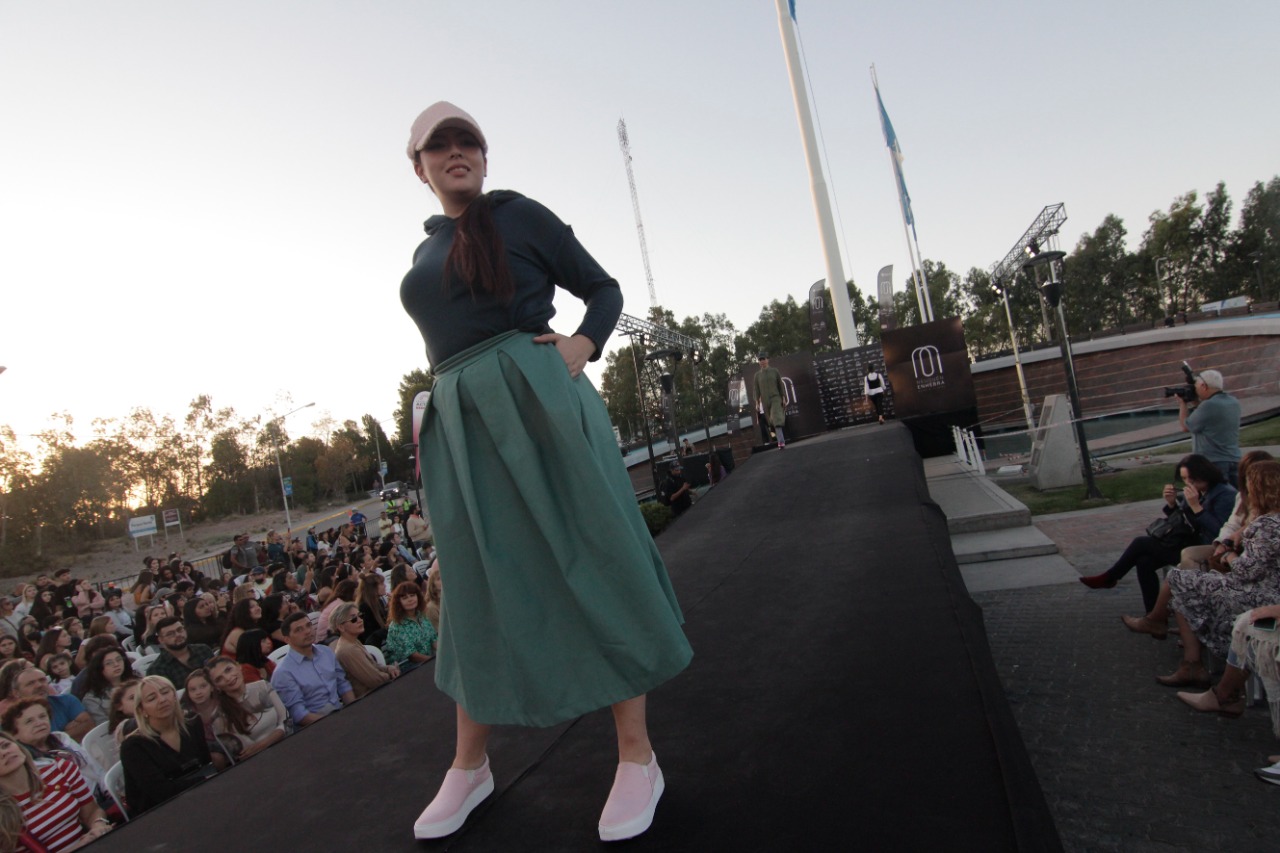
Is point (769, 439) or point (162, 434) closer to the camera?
point (769, 439)

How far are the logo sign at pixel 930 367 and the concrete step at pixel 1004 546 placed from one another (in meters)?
6.83

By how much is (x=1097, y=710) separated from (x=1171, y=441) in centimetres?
1434

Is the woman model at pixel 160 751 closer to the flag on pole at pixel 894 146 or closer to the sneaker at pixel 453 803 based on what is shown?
the sneaker at pixel 453 803

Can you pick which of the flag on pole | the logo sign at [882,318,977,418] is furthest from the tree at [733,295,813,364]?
the logo sign at [882,318,977,418]

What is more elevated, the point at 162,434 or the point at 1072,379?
the point at 162,434

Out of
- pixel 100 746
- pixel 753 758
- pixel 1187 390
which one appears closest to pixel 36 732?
pixel 100 746

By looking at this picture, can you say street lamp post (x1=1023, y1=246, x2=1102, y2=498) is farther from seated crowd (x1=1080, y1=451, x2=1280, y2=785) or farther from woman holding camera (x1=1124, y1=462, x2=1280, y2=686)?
woman holding camera (x1=1124, y1=462, x2=1280, y2=686)

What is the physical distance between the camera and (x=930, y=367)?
44.0 ft

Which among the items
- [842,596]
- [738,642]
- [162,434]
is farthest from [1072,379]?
[162,434]

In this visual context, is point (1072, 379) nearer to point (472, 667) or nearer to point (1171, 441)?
point (1171, 441)

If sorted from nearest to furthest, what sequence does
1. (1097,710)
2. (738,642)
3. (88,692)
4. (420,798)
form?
1. (420,798)
2. (738,642)
3. (1097,710)
4. (88,692)

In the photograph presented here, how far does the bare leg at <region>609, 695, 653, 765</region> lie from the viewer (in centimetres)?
145

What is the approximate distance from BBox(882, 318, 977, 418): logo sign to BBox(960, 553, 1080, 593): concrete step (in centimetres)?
747

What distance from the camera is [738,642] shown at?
8.70 feet
